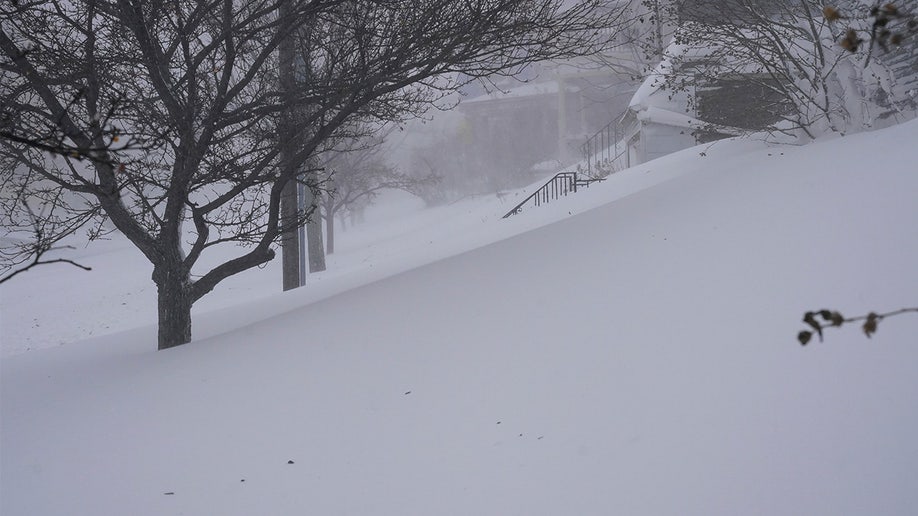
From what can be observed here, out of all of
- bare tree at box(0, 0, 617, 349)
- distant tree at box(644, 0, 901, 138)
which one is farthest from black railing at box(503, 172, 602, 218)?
bare tree at box(0, 0, 617, 349)

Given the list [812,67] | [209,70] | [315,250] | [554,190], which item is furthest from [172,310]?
[554,190]

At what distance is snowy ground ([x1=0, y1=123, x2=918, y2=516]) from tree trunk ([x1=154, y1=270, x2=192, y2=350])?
0.38 metres

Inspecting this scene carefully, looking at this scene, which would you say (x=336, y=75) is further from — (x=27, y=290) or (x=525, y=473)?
(x=27, y=290)

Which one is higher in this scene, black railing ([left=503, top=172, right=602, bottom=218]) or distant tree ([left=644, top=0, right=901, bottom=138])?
distant tree ([left=644, top=0, right=901, bottom=138])

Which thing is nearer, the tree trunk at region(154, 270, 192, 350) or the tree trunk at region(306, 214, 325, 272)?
the tree trunk at region(154, 270, 192, 350)

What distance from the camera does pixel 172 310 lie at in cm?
777

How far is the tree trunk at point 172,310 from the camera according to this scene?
779 centimetres

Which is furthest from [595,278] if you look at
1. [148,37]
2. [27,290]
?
[27,290]

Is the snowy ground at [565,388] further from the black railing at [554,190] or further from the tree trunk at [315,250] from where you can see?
the black railing at [554,190]

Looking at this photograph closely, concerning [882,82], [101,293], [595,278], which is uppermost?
[882,82]

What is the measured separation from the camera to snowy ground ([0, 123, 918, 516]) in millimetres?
3418

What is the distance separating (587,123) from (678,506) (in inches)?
1709

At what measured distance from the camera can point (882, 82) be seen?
8945mm

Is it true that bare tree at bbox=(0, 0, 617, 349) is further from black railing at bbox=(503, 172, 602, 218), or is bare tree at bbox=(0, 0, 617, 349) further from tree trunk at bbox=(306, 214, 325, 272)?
tree trunk at bbox=(306, 214, 325, 272)
